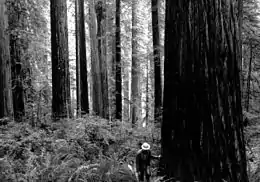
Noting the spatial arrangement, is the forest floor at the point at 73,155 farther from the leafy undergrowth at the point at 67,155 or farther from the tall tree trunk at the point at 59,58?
the tall tree trunk at the point at 59,58

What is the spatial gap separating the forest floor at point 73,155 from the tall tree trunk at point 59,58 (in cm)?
92

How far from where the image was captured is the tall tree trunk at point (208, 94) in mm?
3854

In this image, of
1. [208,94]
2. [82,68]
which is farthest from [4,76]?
[208,94]

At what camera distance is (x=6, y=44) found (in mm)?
10828

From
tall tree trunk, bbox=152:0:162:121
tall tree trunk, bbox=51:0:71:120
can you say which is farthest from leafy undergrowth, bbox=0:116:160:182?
tall tree trunk, bbox=152:0:162:121

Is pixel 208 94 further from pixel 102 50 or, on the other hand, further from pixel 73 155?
pixel 102 50

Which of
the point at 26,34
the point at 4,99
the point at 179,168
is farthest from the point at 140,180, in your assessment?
the point at 26,34

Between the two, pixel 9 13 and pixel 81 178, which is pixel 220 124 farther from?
pixel 9 13

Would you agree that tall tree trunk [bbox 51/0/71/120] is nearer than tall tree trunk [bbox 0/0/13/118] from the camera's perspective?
Yes

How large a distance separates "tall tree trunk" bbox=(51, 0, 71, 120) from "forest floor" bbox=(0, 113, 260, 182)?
0.92 meters

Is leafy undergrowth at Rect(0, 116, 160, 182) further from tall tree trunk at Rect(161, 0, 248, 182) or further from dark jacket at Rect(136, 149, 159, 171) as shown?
tall tree trunk at Rect(161, 0, 248, 182)

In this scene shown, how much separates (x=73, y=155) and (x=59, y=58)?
496 cm

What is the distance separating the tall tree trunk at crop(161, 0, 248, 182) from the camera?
3854 millimetres

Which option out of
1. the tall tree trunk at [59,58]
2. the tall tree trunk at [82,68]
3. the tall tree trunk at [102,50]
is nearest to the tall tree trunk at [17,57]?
the tall tree trunk at [59,58]
